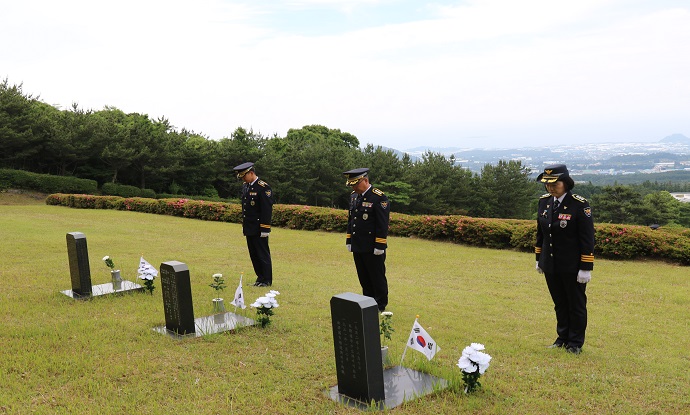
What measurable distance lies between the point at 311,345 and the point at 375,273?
1.83 meters

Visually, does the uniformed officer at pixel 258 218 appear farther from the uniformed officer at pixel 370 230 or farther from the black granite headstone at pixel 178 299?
the black granite headstone at pixel 178 299

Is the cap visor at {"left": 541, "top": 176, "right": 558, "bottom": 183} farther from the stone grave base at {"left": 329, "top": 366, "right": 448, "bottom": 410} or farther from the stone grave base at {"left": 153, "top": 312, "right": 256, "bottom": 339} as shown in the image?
the stone grave base at {"left": 153, "top": 312, "right": 256, "bottom": 339}

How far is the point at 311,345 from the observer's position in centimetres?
535

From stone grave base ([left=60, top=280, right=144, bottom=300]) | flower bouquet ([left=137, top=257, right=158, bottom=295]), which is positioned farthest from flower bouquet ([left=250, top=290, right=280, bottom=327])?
stone grave base ([left=60, top=280, right=144, bottom=300])

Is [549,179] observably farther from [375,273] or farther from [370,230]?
[375,273]

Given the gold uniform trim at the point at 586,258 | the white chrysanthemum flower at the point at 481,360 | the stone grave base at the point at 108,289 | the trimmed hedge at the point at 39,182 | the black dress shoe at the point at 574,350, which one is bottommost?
the black dress shoe at the point at 574,350

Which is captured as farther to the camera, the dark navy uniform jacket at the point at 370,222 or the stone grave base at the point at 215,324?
the dark navy uniform jacket at the point at 370,222

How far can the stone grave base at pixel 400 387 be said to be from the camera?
3.99 meters

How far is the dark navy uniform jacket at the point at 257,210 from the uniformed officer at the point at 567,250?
4.37m

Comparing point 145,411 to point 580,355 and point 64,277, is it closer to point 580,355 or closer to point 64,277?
point 580,355

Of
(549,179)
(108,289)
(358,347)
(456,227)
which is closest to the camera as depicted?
(358,347)

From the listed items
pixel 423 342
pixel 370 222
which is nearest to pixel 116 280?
pixel 370 222

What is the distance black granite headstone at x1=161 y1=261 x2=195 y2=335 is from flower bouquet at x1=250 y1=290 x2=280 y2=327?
2.30 feet

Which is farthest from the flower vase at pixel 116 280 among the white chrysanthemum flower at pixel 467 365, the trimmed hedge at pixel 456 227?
the trimmed hedge at pixel 456 227
